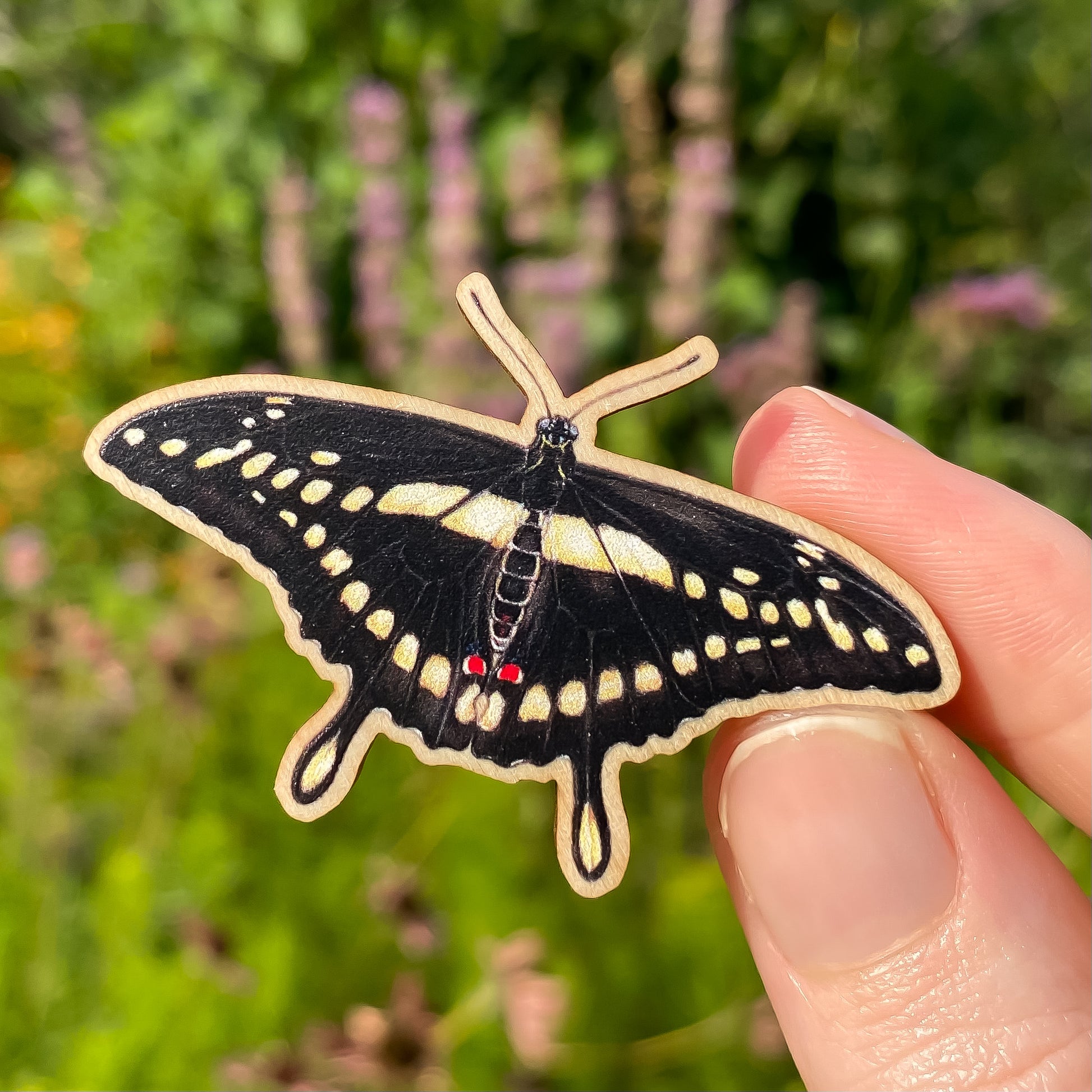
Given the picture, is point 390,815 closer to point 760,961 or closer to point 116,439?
point 760,961

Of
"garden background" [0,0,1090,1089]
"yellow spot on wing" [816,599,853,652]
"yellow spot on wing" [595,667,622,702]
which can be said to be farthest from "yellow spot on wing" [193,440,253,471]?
"garden background" [0,0,1090,1089]

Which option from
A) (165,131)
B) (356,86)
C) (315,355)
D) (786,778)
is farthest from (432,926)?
(165,131)

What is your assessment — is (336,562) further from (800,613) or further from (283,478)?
(800,613)

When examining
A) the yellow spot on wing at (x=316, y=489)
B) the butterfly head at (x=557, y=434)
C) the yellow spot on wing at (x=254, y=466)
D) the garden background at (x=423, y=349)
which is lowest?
the garden background at (x=423, y=349)

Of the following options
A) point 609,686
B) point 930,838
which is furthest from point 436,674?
point 930,838

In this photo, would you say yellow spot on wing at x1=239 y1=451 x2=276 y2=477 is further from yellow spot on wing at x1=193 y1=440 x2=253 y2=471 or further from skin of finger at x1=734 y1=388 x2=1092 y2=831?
skin of finger at x1=734 y1=388 x2=1092 y2=831

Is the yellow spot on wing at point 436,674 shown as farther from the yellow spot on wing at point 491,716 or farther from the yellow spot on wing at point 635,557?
the yellow spot on wing at point 635,557

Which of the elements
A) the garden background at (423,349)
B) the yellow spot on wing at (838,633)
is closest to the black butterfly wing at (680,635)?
the yellow spot on wing at (838,633)
